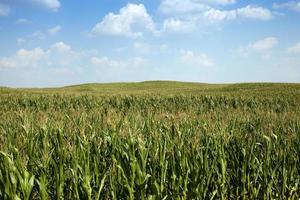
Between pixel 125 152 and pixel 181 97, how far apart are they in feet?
70.9

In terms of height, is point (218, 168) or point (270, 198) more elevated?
point (218, 168)

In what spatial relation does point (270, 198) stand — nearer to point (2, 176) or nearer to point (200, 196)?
point (200, 196)

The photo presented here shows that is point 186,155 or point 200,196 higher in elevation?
point 186,155

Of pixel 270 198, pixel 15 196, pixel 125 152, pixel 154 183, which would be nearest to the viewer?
pixel 15 196

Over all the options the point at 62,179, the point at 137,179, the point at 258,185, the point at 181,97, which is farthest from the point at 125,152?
the point at 181,97

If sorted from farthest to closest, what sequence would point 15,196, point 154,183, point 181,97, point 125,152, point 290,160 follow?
point 181,97
point 290,160
point 125,152
point 154,183
point 15,196

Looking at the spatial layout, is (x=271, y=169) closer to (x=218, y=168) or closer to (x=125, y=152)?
(x=218, y=168)

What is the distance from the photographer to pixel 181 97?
27.9m

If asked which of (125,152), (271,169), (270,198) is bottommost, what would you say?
(270,198)

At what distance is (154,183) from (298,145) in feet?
11.9

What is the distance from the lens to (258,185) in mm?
7375

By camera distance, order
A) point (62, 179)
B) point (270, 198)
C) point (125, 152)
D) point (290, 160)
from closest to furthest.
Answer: point (62, 179)
point (125, 152)
point (270, 198)
point (290, 160)

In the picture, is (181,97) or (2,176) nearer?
(2,176)

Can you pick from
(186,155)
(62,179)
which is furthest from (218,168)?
(62,179)
